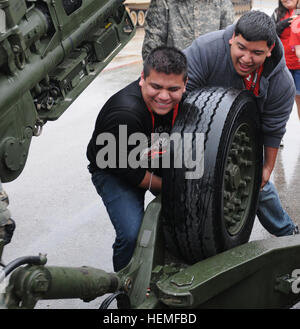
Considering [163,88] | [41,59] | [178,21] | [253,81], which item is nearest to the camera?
[163,88]

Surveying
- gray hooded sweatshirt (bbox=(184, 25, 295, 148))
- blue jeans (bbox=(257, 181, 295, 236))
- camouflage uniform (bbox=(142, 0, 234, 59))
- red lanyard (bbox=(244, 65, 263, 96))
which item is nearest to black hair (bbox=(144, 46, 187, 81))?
gray hooded sweatshirt (bbox=(184, 25, 295, 148))

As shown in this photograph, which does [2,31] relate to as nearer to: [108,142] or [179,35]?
[108,142]

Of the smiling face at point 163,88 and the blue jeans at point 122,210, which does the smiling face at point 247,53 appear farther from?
the blue jeans at point 122,210

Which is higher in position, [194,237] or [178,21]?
[178,21]

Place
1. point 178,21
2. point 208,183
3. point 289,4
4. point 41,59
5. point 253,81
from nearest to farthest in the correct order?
1. point 208,183
2. point 253,81
3. point 41,59
4. point 178,21
5. point 289,4

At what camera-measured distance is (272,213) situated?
359cm

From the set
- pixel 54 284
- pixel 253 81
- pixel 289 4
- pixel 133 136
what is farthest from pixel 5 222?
pixel 289 4

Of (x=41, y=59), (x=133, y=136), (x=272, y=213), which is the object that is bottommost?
(x=272, y=213)

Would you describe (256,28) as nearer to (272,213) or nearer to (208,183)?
(208,183)

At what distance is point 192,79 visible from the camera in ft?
10.2

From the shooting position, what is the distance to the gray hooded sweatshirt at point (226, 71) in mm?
3098

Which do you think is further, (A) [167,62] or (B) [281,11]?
(B) [281,11]

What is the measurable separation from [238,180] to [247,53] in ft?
2.24
